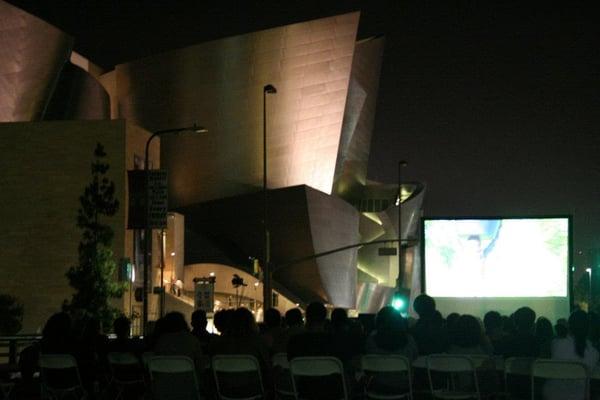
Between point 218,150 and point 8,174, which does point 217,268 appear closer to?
point 218,150

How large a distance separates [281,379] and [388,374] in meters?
1.32

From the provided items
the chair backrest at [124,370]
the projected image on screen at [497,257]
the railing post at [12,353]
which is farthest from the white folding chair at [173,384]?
the projected image on screen at [497,257]

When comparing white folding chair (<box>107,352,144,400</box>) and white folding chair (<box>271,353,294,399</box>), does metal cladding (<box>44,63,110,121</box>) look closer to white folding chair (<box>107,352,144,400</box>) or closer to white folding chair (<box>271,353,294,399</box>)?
white folding chair (<box>107,352,144,400</box>)

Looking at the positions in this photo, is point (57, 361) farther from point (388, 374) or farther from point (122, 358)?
point (388, 374)

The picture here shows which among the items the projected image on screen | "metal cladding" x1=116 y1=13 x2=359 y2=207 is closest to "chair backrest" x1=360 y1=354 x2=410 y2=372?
the projected image on screen

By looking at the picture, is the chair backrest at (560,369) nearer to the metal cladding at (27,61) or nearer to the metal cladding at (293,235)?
the metal cladding at (27,61)

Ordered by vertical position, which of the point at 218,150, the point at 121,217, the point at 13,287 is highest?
the point at 218,150

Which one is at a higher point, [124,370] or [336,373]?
[336,373]

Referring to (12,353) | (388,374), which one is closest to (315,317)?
(388,374)

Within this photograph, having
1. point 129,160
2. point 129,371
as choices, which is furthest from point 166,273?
point 129,371

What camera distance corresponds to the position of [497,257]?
2112cm

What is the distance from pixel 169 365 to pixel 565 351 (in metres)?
4.26

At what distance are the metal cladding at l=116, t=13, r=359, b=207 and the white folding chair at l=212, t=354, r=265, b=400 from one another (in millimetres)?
47118

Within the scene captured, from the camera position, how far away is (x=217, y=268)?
61.4 metres
